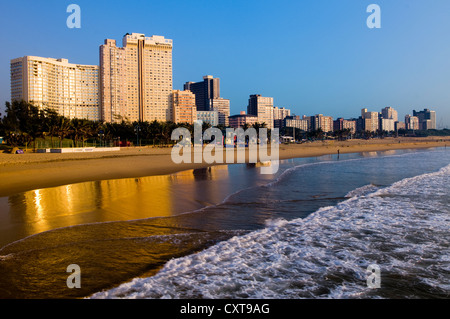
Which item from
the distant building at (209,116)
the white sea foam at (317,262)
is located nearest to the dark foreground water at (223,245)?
the white sea foam at (317,262)

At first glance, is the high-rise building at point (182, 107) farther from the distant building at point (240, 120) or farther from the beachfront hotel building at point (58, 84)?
the distant building at point (240, 120)

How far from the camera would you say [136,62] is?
127m

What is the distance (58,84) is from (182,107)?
163 feet

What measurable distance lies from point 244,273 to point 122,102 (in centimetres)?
12866

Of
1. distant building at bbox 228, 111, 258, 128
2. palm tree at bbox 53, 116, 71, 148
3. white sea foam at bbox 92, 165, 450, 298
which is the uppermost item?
distant building at bbox 228, 111, 258, 128

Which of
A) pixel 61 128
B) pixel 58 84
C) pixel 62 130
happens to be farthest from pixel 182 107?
pixel 61 128

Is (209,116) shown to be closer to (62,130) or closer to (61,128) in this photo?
(62,130)

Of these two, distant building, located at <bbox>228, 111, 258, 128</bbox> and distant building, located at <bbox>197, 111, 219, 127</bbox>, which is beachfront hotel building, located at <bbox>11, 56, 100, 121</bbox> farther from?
distant building, located at <bbox>228, 111, 258, 128</bbox>

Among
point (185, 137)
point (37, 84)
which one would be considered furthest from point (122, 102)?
point (185, 137)

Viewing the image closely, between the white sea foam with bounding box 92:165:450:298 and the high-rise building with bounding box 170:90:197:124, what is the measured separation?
406ft

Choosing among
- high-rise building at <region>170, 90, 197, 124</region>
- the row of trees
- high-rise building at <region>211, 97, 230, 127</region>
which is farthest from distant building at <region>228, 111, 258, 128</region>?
the row of trees

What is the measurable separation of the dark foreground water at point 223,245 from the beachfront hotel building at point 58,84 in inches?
5014

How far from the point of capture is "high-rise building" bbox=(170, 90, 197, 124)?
12950 cm

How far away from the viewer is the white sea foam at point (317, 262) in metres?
4.31
